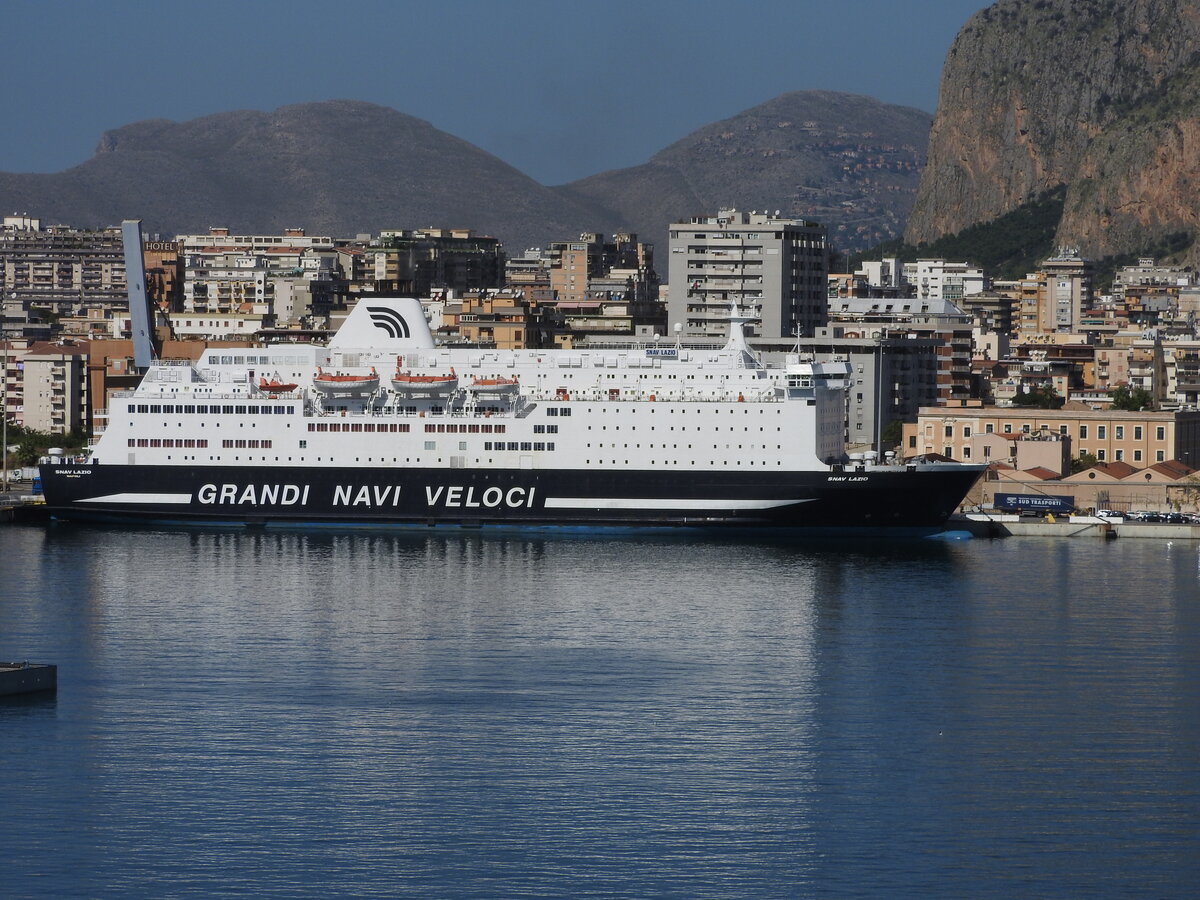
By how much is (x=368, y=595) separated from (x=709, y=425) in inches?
446

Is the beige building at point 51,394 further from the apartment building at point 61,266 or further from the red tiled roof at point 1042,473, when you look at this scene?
the apartment building at point 61,266

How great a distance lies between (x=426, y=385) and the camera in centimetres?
4781

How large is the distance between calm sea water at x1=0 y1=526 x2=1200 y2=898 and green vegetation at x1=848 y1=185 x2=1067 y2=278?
10459 cm

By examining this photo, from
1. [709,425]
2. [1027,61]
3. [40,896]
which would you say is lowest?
[40,896]

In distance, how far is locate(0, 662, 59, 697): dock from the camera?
2789 cm

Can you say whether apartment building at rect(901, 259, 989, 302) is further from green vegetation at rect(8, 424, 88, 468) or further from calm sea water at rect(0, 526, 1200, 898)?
calm sea water at rect(0, 526, 1200, 898)

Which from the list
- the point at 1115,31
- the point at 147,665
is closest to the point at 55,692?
the point at 147,665

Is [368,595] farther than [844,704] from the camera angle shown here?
Yes

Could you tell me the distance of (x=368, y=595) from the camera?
122 feet

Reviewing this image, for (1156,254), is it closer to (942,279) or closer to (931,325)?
(942,279)

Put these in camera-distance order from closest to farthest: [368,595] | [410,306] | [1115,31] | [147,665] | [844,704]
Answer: [844,704], [147,665], [368,595], [410,306], [1115,31]

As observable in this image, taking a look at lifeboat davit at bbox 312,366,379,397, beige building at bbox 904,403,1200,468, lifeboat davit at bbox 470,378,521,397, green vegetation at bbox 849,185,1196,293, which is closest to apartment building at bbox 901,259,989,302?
green vegetation at bbox 849,185,1196,293

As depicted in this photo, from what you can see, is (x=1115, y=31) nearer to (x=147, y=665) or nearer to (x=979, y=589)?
(x=979, y=589)

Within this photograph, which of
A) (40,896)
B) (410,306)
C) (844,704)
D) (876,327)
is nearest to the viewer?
(40,896)
